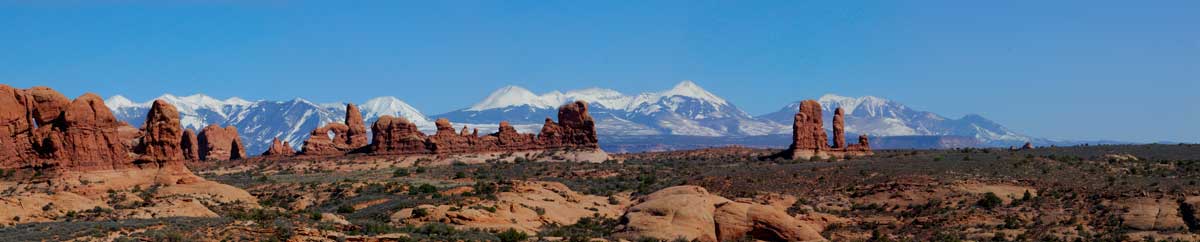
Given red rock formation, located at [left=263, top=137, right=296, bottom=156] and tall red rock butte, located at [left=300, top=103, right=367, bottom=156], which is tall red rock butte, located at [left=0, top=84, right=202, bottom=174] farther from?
red rock formation, located at [left=263, top=137, right=296, bottom=156]

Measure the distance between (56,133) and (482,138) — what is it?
54.2m

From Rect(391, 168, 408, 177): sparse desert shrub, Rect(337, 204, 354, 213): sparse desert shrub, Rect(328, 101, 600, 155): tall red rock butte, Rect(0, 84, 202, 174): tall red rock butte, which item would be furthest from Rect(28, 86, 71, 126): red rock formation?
Rect(328, 101, 600, 155): tall red rock butte

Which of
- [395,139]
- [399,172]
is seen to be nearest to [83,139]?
[399,172]

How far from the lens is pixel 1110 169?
80.3m

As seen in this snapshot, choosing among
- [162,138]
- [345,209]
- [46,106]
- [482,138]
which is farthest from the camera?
[482,138]

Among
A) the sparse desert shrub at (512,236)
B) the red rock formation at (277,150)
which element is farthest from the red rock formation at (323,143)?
the sparse desert shrub at (512,236)

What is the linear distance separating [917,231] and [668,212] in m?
12.2

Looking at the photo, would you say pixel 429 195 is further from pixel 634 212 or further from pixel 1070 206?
pixel 1070 206

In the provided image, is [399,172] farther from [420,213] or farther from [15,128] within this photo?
[420,213]

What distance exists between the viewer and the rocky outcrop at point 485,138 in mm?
114500

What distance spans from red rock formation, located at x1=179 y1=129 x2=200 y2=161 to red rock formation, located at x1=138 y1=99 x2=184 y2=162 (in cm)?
5438

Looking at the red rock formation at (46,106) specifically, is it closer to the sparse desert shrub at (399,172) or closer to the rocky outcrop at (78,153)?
the rocky outcrop at (78,153)

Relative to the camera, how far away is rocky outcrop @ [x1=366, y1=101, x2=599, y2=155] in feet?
376

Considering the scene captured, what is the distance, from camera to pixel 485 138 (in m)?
117
